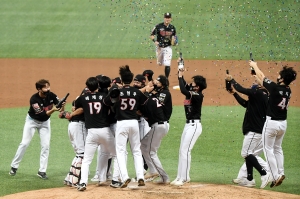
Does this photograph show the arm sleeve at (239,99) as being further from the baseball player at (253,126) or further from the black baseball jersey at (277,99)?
the black baseball jersey at (277,99)

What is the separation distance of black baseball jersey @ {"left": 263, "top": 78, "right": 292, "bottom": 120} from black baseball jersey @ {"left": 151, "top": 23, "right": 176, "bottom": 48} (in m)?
9.86

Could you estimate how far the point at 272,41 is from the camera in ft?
92.6

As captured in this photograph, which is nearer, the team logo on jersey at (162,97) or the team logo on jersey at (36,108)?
the team logo on jersey at (162,97)

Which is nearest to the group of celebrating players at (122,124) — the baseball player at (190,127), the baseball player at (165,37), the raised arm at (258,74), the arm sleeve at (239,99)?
the baseball player at (190,127)

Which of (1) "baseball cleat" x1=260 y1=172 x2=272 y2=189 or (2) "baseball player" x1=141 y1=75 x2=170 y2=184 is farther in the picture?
(1) "baseball cleat" x1=260 y1=172 x2=272 y2=189

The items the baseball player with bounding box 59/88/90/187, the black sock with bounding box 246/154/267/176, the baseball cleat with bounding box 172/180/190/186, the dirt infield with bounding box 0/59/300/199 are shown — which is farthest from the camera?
the dirt infield with bounding box 0/59/300/199

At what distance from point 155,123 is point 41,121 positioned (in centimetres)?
267

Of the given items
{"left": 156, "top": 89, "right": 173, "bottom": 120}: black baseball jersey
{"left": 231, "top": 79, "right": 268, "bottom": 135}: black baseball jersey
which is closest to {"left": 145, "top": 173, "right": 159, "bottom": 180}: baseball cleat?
{"left": 156, "top": 89, "right": 173, "bottom": 120}: black baseball jersey

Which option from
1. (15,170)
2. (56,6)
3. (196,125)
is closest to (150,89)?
(196,125)

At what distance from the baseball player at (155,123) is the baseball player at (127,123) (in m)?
0.50

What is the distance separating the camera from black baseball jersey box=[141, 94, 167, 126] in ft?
38.3

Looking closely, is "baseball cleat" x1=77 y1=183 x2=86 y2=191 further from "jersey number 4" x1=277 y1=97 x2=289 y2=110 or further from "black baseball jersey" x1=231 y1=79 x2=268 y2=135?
"jersey number 4" x1=277 y1=97 x2=289 y2=110

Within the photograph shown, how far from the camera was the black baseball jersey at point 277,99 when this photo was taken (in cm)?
1131

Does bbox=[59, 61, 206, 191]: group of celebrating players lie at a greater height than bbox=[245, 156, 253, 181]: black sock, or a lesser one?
greater
